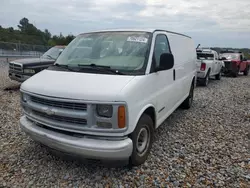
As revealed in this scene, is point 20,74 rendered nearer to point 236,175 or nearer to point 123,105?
point 123,105

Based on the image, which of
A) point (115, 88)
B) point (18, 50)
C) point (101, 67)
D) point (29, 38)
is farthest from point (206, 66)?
point (29, 38)

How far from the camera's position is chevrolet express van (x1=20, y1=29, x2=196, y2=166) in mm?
2691

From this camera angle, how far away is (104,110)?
2684 mm

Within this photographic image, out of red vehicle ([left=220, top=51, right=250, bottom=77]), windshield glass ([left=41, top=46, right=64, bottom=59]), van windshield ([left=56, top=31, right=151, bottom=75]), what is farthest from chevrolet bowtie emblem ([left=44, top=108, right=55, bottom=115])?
red vehicle ([left=220, top=51, right=250, bottom=77])

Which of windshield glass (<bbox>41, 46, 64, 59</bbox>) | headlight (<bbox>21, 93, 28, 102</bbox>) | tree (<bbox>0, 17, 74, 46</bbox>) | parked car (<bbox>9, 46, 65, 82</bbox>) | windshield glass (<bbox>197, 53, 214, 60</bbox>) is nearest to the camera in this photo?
headlight (<bbox>21, 93, 28, 102</bbox>)

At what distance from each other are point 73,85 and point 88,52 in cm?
115

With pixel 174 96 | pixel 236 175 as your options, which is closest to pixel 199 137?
pixel 174 96

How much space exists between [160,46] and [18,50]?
20.7m

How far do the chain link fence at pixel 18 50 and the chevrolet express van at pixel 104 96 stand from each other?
18.7 m

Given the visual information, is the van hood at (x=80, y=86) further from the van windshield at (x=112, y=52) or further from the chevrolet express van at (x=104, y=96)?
the van windshield at (x=112, y=52)

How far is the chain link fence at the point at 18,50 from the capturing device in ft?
64.8

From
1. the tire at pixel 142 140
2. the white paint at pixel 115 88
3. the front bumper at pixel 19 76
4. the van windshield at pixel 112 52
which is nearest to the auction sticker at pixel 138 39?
the van windshield at pixel 112 52

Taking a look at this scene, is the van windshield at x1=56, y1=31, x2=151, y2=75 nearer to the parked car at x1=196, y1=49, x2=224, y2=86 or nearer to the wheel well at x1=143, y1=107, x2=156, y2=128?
the wheel well at x1=143, y1=107, x2=156, y2=128

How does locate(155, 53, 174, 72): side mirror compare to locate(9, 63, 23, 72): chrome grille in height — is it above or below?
above
